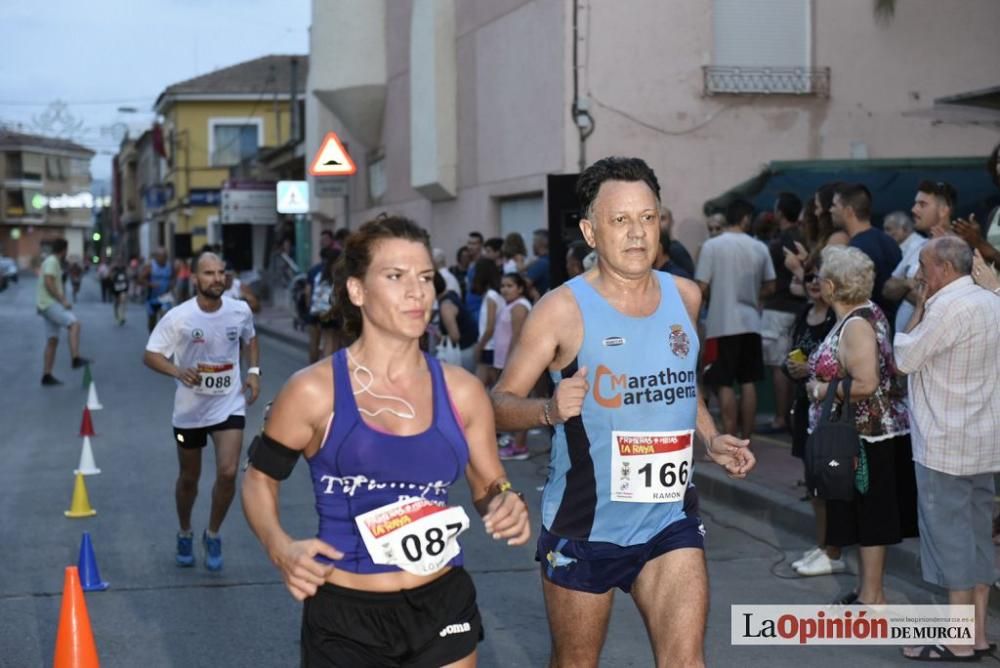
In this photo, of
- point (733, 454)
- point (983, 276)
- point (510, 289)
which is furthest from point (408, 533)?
point (510, 289)

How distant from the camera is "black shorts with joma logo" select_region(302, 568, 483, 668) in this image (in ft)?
12.7

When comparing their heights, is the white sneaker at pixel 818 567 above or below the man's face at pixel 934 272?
below

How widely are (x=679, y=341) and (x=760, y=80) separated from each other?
584 inches

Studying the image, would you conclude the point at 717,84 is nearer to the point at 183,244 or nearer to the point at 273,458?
the point at 273,458

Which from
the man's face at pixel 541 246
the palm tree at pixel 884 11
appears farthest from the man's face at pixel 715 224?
the palm tree at pixel 884 11

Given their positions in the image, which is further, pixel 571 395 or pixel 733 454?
pixel 733 454

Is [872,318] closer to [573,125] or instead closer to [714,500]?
[714,500]

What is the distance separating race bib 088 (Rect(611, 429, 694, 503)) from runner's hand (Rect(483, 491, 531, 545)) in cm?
77

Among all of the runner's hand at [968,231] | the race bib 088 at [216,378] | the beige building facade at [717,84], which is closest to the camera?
the runner's hand at [968,231]

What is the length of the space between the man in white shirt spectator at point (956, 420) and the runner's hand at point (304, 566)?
3.59m

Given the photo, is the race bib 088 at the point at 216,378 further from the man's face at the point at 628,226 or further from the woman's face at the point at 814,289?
the man's face at the point at 628,226

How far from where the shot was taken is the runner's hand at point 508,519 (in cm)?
392

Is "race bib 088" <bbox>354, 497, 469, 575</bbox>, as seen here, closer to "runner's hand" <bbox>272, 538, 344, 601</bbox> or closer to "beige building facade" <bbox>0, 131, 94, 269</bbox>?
"runner's hand" <bbox>272, 538, 344, 601</bbox>

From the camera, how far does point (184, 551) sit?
8.71 meters
